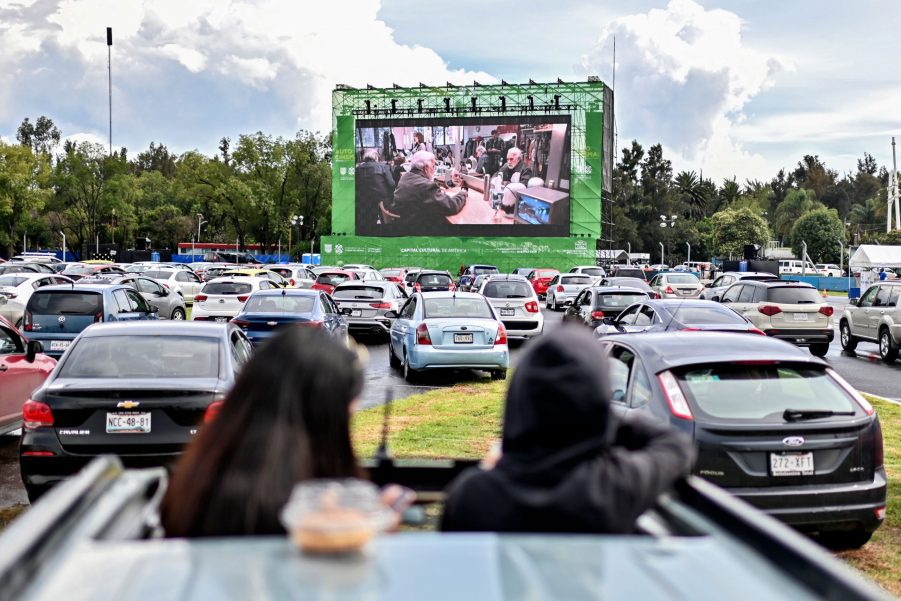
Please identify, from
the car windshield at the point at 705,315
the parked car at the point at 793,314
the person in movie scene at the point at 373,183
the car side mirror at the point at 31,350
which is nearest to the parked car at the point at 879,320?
the parked car at the point at 793,314

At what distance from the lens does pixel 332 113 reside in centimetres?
7250

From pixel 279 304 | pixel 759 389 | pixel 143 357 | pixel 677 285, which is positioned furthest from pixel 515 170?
pixel 759 389

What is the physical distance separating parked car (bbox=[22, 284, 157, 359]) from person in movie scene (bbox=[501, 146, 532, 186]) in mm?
50054

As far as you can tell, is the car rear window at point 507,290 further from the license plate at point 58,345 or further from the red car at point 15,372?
the red car at point 15,372

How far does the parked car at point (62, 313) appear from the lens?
17.2 meters

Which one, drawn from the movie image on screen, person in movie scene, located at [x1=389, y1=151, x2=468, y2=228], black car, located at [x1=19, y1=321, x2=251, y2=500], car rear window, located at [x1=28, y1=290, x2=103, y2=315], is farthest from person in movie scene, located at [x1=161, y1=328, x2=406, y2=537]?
person in movie scene, located at [x1=389, y1=151, x2=468, y2=228]

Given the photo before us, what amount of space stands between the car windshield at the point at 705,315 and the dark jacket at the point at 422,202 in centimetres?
5170

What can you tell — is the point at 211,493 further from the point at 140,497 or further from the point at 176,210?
the point at 176,210

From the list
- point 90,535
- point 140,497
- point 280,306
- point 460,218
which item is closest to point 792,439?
point 140,497

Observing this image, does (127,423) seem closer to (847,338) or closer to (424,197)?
(847,338)

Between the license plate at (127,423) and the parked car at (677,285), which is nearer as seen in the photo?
the license plate at (127,423)

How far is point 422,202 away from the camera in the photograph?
223 ft

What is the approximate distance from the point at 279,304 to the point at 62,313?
12.6 feet

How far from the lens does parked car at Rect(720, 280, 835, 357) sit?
70.8ft
